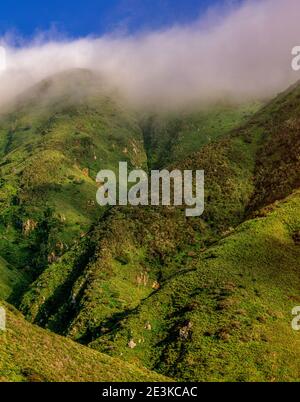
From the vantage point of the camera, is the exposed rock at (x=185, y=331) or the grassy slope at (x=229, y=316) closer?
the grassy slope at (x=229, y=316)

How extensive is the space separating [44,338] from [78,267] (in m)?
81.3

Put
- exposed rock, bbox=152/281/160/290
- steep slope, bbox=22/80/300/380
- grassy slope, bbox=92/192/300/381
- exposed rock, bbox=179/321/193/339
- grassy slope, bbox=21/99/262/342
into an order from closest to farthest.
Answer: grassy slope, bbox=92/192/300/381 → steep slope, bbox=22/80/300/380 → exposed rock, bbox=179/321/193/339 → grassy slope, bbox=21/99/262/342 → exposed rock, bbox=152/281/160/290

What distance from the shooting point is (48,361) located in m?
53.8

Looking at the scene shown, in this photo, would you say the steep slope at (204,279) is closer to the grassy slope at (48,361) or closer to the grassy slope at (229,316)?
the grassy slope at (229,316)

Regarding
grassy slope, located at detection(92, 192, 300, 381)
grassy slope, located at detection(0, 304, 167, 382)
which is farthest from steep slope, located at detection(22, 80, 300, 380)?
grassy slope, located at detection(0, 304, 167, 382)

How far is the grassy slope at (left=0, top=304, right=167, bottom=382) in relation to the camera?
50.2m


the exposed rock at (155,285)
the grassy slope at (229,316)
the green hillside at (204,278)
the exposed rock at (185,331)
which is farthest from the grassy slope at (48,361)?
the exposed rock at (155,285)

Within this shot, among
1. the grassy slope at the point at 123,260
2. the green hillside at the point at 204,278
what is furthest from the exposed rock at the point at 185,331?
the grassy slope at the point at 123,260

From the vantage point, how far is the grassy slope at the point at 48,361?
5022cm

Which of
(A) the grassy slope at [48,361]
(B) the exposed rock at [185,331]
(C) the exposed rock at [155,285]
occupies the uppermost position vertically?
(C) the exposed rock at [155,285]

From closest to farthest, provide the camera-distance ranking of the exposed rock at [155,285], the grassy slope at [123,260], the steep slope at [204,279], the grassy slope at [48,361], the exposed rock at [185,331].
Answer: the grassy slope at [48,361] → the steep slope at [204,279] → the exposed rock at [185,331] → the grassy slope at [123,260] → the exposed rock at [155,285]

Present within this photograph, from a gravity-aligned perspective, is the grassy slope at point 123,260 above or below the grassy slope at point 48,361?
above

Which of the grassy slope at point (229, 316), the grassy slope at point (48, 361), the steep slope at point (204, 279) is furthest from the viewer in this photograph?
the steep slope at point (204, 279)

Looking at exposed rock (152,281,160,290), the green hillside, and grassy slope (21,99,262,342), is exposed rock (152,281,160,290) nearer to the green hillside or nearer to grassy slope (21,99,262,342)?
the green hillside
